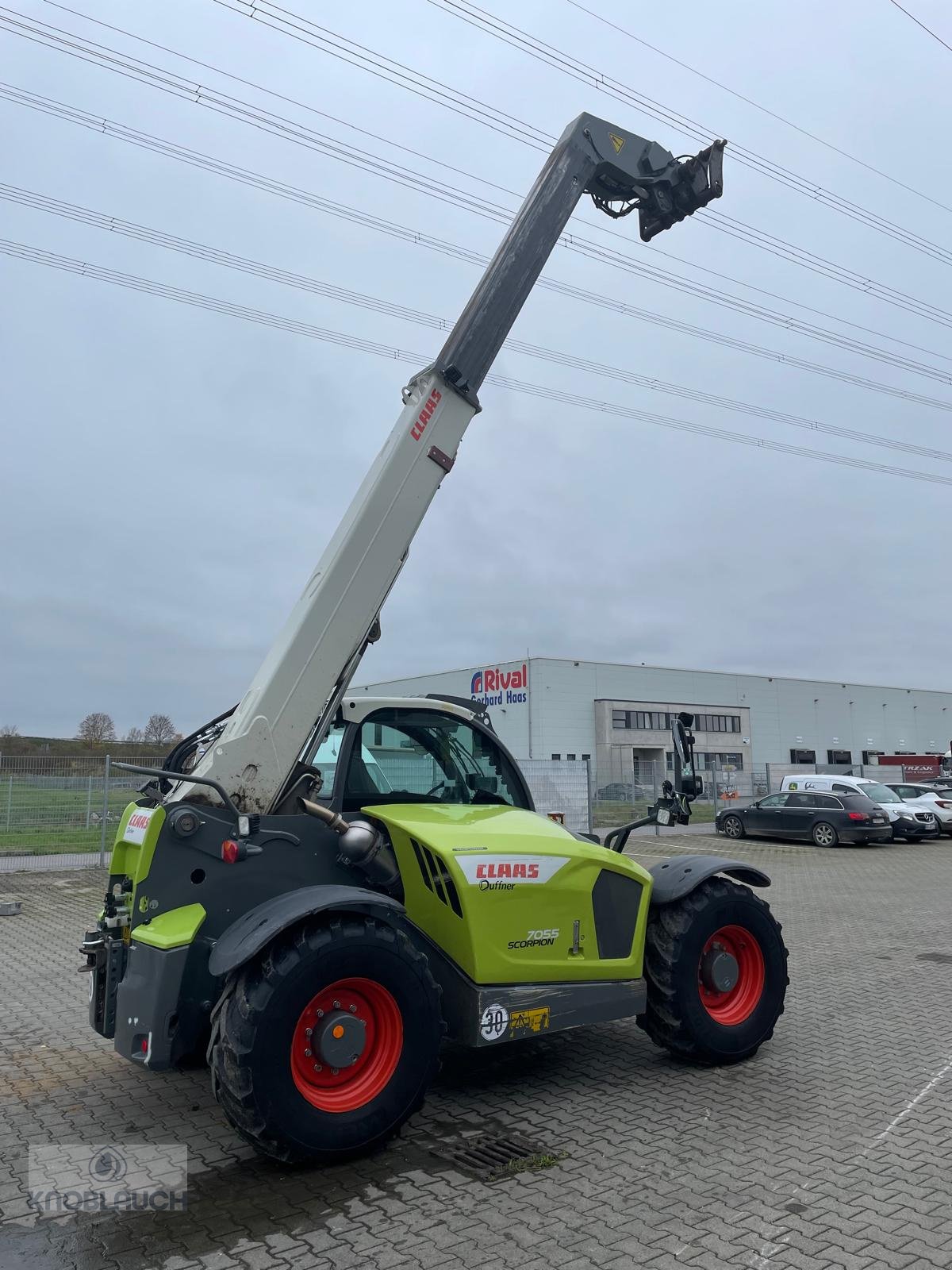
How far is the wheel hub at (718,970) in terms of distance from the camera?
5.60m

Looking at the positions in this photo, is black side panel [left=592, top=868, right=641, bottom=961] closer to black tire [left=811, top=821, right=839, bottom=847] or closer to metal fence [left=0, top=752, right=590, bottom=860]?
metal fence [left=0, top=752, right=590, bottom=860]

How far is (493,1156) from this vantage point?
4289 mm

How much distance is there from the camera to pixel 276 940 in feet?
13.6

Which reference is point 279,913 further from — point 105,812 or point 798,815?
point 798,815

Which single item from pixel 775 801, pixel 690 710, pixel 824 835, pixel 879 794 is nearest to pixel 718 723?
pixel 690 710

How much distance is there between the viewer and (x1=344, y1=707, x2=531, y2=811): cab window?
5.32 meters

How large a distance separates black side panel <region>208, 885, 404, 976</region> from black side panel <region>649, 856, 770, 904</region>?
186 cm

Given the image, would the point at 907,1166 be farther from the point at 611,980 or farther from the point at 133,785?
the point at 133,785

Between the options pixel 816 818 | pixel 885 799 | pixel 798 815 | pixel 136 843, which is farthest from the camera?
pixel 885 799

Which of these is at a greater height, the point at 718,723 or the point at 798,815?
the point at 718,723

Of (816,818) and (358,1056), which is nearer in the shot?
(358,1056)

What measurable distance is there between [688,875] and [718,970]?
0.59 metres

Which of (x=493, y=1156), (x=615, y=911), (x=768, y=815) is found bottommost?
(x=493, y=1156)

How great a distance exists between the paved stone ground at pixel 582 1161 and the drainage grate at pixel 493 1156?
2.7 inches
